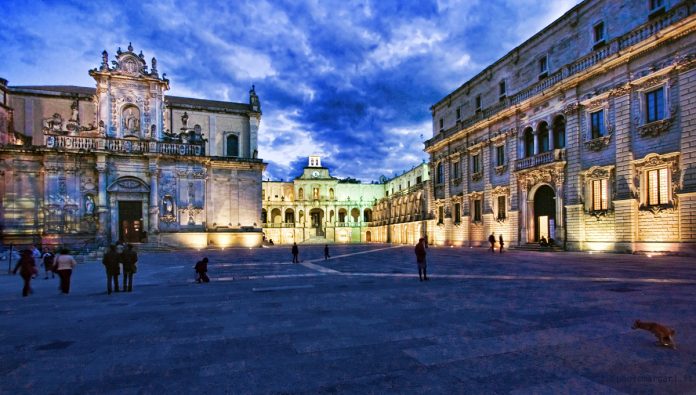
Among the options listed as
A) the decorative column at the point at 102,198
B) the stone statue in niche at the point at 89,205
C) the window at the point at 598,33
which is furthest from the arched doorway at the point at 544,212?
the stone statue in niche at the point at 89,205

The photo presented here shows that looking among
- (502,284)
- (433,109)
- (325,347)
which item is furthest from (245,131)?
(325,347)

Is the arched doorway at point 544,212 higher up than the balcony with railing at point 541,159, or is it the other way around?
the balcony with railing at point 541,159

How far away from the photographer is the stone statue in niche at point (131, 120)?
39312 mm

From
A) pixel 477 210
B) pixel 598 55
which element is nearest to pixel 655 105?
pixel 598 55

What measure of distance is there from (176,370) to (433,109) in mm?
47488

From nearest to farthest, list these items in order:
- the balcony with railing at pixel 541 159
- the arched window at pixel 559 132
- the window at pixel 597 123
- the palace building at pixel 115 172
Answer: the window at pixel 597 123, the balcony with railing at pixel 541 159, the arched window at pixel 559 132, the palace building at pixel 115 172

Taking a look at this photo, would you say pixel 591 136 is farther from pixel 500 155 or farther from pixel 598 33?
pixel 500 155

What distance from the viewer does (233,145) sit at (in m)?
47.9

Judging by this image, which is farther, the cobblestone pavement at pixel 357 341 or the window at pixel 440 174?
the window at pixel 440 174

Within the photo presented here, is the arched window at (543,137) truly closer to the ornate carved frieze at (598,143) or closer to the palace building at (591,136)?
the palace building at (591,136)

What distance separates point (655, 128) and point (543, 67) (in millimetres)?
12792

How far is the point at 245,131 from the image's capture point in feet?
159

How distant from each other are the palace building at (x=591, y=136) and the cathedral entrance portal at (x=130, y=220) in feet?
105

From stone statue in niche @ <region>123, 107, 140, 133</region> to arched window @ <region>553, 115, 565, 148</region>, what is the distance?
38.7m
